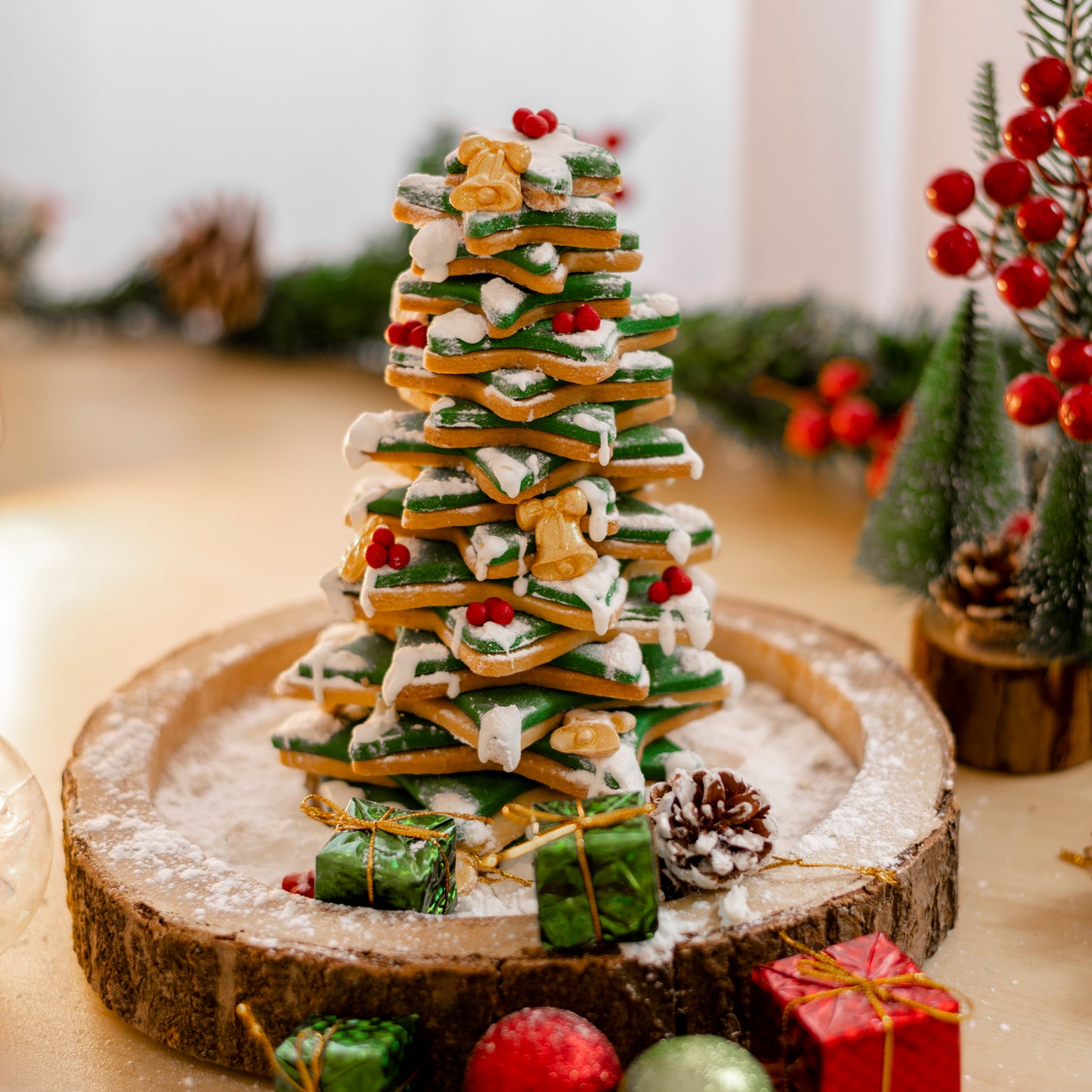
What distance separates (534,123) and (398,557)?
422 mm

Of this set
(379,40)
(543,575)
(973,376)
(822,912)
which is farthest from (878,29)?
(822,912)

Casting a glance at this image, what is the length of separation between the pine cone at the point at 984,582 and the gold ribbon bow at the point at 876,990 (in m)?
0.65

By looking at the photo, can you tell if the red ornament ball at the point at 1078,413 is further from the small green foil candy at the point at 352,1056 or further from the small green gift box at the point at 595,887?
the small green foil candy at the point at 352,1056

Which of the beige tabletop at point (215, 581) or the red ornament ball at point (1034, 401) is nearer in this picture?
the beige tabletop at point (215, 581)

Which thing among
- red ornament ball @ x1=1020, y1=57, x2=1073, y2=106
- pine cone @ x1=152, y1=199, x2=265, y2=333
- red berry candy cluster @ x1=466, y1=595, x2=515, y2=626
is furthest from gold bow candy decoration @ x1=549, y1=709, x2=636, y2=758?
pine cone @ x1=152, y1=199, x2=265, y2=333

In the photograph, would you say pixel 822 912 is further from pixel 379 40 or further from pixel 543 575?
pixel 379 40

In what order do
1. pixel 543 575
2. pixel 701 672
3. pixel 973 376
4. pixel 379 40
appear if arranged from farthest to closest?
pixel 379 40
pixel 973 376
pixel 701 672
pixel 543 575

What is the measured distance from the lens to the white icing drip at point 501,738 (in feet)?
3.76

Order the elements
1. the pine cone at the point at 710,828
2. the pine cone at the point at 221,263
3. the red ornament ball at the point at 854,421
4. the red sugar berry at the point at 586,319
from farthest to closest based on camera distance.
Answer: the pine cone at the point at 221,263, the red ornament ball at the point at 854,421, the red sugar berry at the point at 586,319, the pine cone at the point at 710,828

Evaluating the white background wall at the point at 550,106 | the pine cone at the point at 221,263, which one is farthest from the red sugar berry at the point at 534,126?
the pine cone at the point at 221,263

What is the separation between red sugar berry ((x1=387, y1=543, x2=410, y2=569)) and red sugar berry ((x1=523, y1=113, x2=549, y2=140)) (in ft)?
1.32

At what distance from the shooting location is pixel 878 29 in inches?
103

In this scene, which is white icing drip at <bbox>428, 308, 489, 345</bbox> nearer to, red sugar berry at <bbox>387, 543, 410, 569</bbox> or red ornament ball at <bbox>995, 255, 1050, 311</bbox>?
red sugar berry at <bbox>387, 543, 410, 569</bbox>

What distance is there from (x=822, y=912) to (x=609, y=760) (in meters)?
0.25
